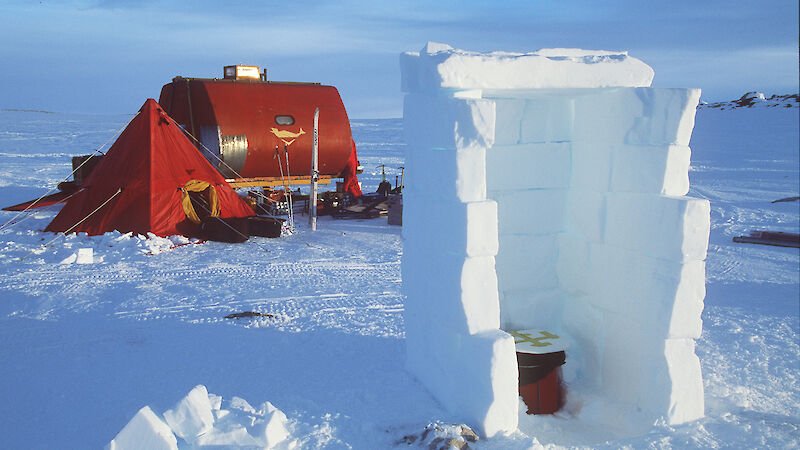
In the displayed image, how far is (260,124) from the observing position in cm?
1283

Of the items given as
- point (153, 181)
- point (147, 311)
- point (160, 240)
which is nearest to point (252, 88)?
point (153, 181)

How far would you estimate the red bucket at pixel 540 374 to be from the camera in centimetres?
392

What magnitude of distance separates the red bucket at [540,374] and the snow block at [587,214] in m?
0.82

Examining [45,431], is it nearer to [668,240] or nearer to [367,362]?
[367,362]

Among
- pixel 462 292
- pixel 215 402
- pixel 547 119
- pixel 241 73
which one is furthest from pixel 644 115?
pixel 241 73

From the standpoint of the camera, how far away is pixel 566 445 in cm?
350

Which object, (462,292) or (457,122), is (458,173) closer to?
(457,122)

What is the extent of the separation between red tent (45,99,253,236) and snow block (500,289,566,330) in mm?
6554

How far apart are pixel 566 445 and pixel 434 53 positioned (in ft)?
7.83

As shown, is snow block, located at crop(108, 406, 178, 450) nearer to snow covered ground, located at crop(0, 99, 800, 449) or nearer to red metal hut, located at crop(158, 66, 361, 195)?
snow covered ground, located at crop(0, 99, 800, 449)

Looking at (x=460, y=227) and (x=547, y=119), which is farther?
(x=547, y=119)

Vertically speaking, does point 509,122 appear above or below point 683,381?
above

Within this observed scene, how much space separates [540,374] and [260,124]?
10.1 meters

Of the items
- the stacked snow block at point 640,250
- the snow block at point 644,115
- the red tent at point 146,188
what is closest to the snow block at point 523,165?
the stacked snow block at point 640,250
